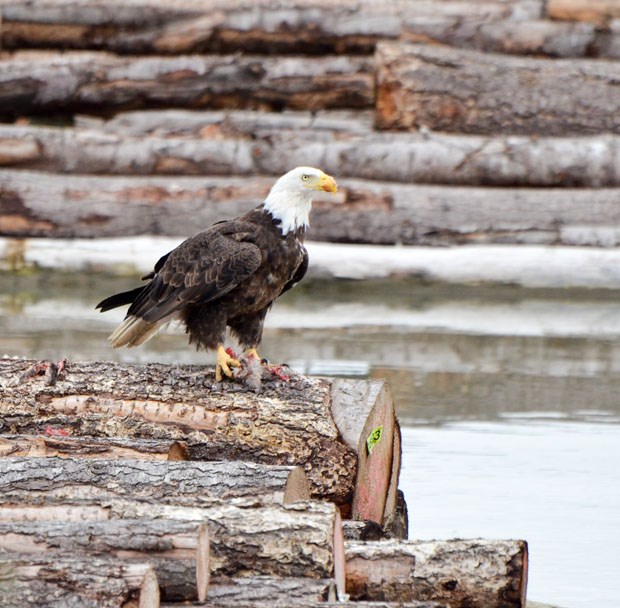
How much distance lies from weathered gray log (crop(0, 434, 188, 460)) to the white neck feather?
1.33m

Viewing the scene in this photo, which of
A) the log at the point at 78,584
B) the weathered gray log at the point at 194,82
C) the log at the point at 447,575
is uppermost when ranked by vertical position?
the weathered gray log at the point at 194,82

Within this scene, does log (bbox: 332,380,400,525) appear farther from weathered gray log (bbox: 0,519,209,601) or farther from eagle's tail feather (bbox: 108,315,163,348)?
weathered gray log (bbox: 0,519,209,601)

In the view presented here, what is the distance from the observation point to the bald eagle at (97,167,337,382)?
4930mm

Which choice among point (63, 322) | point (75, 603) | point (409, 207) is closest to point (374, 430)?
point (75, 603)

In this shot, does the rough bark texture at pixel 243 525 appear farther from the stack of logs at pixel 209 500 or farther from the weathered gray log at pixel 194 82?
the weathered gray log at pixel 194 82

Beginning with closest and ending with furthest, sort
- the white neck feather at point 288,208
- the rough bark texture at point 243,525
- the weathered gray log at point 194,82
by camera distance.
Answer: the rough bark texture at point 243,525
the white neck feather at point 288,208
the weathered gray log at point 194,82

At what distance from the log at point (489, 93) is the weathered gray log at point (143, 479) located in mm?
6042

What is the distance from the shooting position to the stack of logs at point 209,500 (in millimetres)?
3090

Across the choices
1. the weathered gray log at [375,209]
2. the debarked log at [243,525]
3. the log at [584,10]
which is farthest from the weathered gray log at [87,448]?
the log at [584,10]

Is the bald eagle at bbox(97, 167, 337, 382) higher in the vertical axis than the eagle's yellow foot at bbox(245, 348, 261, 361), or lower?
higher

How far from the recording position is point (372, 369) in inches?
273

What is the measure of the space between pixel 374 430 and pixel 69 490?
1.20 meters

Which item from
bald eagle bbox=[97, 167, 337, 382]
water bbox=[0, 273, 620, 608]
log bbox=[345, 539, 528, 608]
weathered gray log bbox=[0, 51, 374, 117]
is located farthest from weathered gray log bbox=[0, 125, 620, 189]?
log bbox=[345, 539, 528, 608]

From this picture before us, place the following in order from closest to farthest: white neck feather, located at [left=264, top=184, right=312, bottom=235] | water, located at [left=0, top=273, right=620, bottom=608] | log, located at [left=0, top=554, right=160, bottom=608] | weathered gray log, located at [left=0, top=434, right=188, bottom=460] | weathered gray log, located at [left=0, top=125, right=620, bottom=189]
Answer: log, located at [left=0, top=554, right=160, bottom=608]
weathered gray log, located at [left=0, top=434, right=188, bottom=460]
water, located at [left=0, top=273, right=620, bottom=608]
white neck feather, located at [left=264, top=184, right=312, bottom=235]
weathered gray log, located at [left=0, top=125, right=620, bottom=189]
